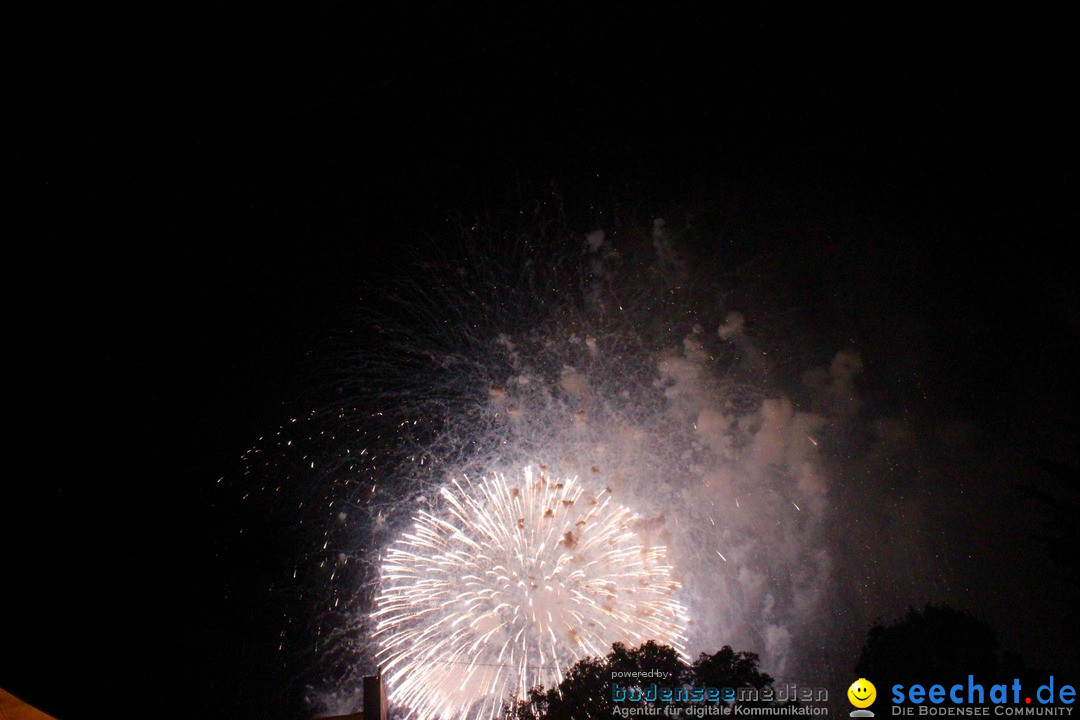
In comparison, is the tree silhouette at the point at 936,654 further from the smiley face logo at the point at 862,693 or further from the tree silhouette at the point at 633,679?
the tree silhouette at the point at 633,679

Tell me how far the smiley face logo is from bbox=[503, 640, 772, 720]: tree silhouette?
6.98 ft

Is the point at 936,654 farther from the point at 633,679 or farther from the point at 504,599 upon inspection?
the point at 504,599

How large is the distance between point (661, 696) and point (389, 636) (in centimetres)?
752

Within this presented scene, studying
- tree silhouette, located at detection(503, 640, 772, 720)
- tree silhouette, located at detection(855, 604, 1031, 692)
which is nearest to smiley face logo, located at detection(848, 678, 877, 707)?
tree silhouette, located at detection(855, 604, 1031, 692)

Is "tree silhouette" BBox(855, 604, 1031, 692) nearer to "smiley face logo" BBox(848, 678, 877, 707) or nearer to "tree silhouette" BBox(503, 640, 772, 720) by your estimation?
"smiley face logo" BBox(848, 678, 877, 707)

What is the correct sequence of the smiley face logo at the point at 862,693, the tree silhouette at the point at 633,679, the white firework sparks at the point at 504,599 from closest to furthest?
the tree silhouette at the point at 633,679 → the smiley face logo at the point at 862,693 → the white firework sparks at the point at 504,599

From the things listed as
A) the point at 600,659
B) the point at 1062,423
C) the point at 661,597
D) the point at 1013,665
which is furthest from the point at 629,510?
the point at 1062,423

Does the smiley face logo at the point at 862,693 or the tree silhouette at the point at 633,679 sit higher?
the tree silhouette at the point at 633,679

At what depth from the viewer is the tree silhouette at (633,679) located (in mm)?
10672

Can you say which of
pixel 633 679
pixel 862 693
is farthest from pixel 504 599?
pixel 862 693

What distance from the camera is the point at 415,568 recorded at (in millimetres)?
14828

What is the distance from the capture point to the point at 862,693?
11703 millimetres

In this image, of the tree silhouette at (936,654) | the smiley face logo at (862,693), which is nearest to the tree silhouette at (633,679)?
the smiley face logo at (862,693)

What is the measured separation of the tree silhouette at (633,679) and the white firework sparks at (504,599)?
2.84 meters
